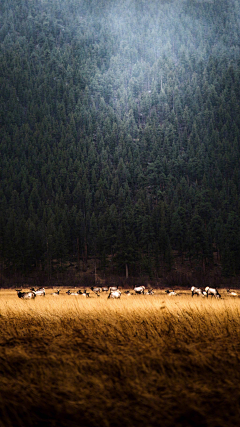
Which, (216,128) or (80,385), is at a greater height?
(216,128)

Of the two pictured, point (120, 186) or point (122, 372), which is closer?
point (122, 372)

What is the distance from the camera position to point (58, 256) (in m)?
88.6

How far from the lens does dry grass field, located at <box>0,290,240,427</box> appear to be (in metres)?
4.04

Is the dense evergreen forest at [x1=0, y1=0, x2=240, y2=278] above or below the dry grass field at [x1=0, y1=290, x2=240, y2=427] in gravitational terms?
above

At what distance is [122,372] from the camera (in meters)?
5.05

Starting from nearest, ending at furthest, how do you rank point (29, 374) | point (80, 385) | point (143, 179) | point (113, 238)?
point (80, 385) < point (29, 374) < point (113, 238) < point (143, 179)

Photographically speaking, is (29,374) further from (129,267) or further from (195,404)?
(129,267)

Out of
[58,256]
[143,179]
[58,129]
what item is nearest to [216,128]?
[143,179]

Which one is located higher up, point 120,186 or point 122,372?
point 120,186

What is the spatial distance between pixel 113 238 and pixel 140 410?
9201 centimetres

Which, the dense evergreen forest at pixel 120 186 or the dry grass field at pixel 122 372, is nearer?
the dry grass field at pixel 122 372

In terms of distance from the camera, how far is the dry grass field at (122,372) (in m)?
4.04

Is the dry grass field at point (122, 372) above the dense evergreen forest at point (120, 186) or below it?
below

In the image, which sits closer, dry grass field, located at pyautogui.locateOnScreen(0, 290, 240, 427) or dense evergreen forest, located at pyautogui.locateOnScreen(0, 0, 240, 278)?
dry grass field, located at pyautogui.locateOnScreen(0, 290, 240, 427)
